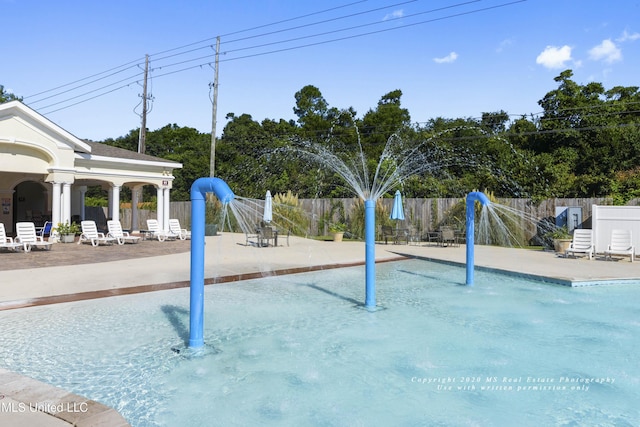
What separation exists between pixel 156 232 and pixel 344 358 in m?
16.3

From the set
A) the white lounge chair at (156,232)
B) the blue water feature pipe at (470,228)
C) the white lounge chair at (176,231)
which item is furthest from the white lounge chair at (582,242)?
the white lounge chair at (156,232)

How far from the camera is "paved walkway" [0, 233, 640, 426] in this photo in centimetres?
331

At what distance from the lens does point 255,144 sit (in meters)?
40.6

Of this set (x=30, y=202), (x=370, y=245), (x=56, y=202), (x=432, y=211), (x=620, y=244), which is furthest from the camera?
(x=30, y=202)

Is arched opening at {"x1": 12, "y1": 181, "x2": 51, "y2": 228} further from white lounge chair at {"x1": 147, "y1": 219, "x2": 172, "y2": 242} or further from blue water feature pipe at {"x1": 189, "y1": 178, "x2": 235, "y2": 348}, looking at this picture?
blue water feature pipe at {"x1": 189, "y1": 178, "x2": 235, "y2": 348}

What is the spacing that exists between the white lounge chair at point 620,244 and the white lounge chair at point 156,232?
1660 centimetres

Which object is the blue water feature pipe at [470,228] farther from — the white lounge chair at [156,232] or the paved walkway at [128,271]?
the white lounge chair at [156,232]

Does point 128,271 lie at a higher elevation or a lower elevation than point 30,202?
lower

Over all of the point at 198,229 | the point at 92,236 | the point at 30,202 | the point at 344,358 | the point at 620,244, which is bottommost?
the point at 344,358

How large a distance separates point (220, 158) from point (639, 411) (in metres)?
40.8

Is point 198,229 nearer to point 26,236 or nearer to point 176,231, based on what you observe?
point 26,236

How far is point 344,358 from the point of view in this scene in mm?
5000

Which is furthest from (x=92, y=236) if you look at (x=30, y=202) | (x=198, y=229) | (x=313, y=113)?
(x=313, y=113)

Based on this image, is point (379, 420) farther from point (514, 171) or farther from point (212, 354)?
point (514, 171)
